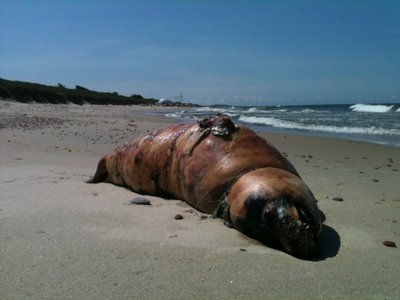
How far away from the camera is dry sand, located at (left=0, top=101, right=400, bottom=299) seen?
7.84 feet

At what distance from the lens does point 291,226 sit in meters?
2.90

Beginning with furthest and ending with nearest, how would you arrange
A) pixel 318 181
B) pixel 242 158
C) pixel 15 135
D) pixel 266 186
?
pixel 15 135
pixel 318 181
pixel 242 158
pixel 266 186

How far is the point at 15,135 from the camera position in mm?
10664

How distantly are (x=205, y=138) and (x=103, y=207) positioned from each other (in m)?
1.10

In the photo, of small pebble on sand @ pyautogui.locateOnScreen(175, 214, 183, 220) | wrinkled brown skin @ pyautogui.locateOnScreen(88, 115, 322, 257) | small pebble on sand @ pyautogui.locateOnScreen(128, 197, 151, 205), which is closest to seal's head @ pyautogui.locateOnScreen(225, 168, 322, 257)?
wrinkled brown skin @ pyautogui.locateOnScreen(88, 115, 322, 257)

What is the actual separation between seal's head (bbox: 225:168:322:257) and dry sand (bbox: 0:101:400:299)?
9 centimetres

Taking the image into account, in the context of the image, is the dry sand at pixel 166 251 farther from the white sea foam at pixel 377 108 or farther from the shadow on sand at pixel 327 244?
the white sea foam at pixel 377 108

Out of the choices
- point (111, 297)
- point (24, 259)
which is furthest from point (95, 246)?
point (111, 297)

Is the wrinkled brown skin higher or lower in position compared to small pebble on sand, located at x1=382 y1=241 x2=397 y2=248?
higher

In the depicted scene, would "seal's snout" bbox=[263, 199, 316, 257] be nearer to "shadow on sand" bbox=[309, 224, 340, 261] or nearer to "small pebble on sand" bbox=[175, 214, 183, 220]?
"shadow on sand" bbox=[309, 224, 340, 261]

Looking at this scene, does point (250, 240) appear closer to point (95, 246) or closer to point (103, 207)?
point (95, 246)

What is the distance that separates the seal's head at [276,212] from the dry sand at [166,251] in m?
0.09

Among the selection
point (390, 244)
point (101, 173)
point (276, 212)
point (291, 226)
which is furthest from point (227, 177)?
point (101, 173)

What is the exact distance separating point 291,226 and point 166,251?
0.80m
